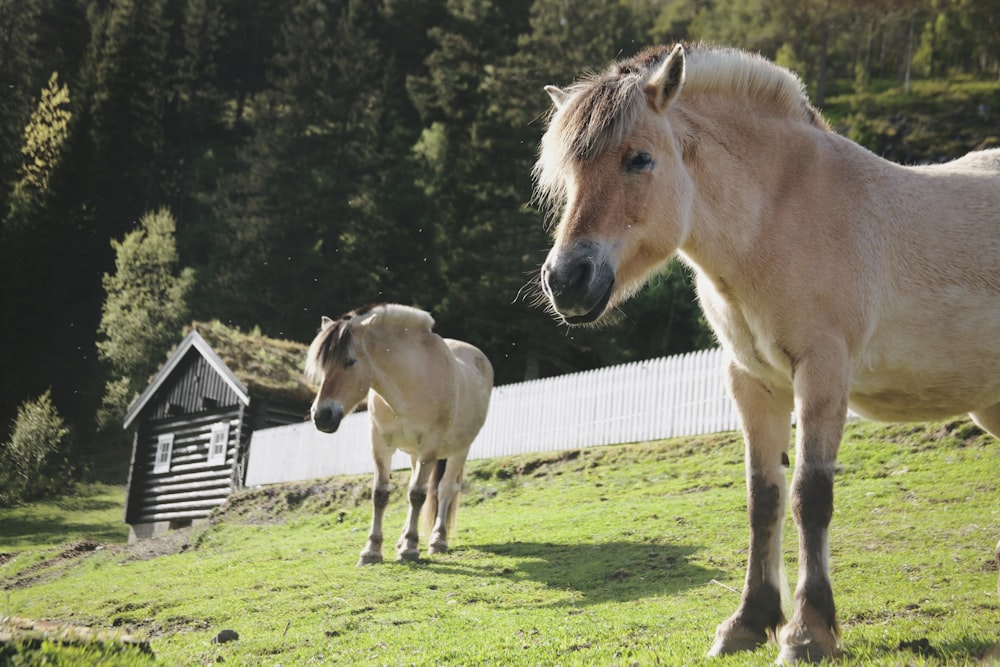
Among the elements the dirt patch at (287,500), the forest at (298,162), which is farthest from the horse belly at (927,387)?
the forest at (298,162)

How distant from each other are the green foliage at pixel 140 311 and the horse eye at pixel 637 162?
42327 millimetres

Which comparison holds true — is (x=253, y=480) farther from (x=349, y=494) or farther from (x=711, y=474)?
(x=711, y=474)

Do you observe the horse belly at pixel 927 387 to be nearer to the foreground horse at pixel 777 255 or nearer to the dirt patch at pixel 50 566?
the foreground horse at pixel 777 255

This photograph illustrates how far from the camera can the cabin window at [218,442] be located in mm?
26297

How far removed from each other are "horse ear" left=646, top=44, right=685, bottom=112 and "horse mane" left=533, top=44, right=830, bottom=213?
0.20 ft

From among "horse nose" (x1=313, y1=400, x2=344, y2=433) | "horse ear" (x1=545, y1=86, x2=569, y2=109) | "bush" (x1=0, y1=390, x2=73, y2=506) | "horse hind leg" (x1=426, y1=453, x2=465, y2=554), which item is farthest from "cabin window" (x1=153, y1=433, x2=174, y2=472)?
"horse ear" (x1=545, y1=86, x2=569, y2=109)

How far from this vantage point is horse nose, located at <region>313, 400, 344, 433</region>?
984 cm

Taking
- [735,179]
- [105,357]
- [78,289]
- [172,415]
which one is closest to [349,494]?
[172,415]

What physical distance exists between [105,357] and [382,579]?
39992 millimetres

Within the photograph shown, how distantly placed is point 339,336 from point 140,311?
38.2 meters

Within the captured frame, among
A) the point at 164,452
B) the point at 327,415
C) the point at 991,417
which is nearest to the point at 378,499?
the point at 327,415

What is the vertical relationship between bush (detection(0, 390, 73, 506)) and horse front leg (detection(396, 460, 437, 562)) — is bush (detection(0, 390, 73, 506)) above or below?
below

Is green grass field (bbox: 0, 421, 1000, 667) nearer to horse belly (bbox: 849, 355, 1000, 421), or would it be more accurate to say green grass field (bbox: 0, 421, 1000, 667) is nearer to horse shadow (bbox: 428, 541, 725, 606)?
horse shadow (bbox: 428, 541, 725, 606)

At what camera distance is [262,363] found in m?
26.7
